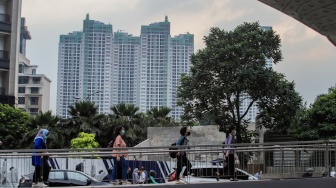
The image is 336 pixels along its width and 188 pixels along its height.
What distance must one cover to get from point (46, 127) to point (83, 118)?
7.84 ft

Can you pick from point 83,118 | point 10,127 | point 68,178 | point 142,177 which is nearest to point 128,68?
point 10,127

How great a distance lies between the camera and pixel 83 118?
33594mm

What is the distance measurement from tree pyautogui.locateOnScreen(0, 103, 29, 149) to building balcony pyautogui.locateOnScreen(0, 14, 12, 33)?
7.91 metres

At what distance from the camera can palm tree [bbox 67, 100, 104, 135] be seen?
1313 inches

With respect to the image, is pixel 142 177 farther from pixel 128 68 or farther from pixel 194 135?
pixel 128 68

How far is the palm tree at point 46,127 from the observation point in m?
31.9

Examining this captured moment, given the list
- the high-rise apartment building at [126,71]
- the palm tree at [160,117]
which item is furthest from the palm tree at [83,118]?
the high-rise apartment building at [126,71]

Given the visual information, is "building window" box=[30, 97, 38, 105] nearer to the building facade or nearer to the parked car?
the building facade

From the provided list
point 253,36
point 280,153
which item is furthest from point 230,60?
point 280,153

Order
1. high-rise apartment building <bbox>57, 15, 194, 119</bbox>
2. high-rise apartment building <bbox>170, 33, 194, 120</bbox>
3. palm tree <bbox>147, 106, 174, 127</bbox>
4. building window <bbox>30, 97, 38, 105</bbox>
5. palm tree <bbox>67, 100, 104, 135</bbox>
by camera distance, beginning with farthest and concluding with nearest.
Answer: building window <bbox>30, 97, 38, 105</bbox> < high-rise apartment building <bbox>170, 33, 194, 120</bbox> < high-rise apartment building <bbox>57, 15, 194, 119</bbox> < palm tree <bbox>147, 106, 174, 127</bbox> < palm tree <bbox>67, 100, 104, 135</bbox>

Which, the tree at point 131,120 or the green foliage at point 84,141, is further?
the tree at point 131,120

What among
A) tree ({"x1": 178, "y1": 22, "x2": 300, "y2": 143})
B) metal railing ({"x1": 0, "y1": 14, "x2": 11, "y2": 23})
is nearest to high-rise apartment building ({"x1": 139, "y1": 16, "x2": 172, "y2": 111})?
metal railing ({"x1": 0, "y1": 14, "x2": 11, "y2": 23})

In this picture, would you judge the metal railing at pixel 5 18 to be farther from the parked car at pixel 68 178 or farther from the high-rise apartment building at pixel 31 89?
the high-rise apartment building at pixel 31 89

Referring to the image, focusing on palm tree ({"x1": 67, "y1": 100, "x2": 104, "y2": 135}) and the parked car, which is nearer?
the parked car
